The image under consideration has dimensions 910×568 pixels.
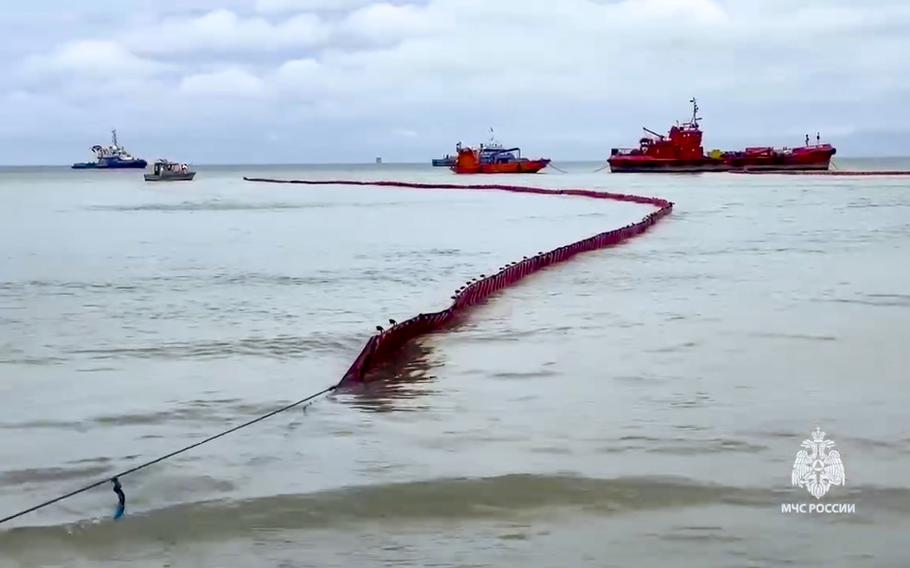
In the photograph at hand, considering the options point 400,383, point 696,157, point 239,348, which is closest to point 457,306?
point 239,348

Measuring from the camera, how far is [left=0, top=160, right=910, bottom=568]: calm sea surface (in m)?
5.02

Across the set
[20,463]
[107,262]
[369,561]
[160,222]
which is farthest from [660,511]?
[160,222]

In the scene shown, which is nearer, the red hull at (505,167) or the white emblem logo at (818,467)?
the white emblem logo at (818,467)

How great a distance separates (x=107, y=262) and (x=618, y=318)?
11.8 meters

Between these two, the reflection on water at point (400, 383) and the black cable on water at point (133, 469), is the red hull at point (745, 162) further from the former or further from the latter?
the black cable on water at point (133, 469)

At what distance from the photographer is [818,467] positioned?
6.07m

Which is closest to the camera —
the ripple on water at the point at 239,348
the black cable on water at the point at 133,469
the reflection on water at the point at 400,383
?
the black cable on water at the point at 133,469

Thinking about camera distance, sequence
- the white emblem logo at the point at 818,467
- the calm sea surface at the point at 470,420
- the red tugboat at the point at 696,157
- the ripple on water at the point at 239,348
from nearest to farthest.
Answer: the calm sea surface at the point at 470,420, the white emblem logo at the point at 818,467, the ripple on water at the point at 239,348, the red tugboat at the point at 696,157

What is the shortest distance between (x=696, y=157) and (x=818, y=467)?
89363mm

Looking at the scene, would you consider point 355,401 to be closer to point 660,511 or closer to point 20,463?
point 20,463

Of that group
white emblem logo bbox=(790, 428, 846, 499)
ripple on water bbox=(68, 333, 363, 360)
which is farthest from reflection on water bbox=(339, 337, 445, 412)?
white emblem logo bbox=(790, 428, 846, 499)

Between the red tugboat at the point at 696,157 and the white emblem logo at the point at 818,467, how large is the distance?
87213 millimetres

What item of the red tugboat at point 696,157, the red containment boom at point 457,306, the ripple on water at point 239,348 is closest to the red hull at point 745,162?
the red tugboat at point 696,157

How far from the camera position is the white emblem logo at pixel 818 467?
5688 millimetres
